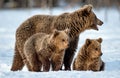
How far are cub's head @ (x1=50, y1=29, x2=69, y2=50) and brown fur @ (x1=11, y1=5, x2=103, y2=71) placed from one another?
174 centimetres

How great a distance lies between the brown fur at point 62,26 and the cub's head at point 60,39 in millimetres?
1741

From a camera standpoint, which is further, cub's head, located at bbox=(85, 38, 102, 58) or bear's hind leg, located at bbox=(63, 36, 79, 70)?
bear's hind leg, located at bbox=(63, 36, 79, 70)

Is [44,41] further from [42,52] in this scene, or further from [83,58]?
[83,58]

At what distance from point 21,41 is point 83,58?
2242 mm

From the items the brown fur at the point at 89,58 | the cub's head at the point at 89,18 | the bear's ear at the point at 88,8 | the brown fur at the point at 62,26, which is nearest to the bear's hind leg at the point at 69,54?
the brown fur at the point at 62,26

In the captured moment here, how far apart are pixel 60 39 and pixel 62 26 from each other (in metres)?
1.91

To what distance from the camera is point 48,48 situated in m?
10.4

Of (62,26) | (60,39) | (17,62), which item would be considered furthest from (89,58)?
(17,62)

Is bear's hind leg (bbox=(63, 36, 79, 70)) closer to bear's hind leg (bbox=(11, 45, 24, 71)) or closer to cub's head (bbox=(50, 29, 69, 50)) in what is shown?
bear's hind leg (bbox=(11, 45, 24, 71))

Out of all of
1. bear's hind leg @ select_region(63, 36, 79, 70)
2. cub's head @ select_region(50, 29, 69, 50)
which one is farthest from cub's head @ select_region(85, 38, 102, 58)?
bear's hind leg @ select_region(63, 36, 79, 70)

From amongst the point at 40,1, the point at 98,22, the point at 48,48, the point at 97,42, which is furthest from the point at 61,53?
the point at 40,1

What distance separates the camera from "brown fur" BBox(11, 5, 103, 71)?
39.9 feet

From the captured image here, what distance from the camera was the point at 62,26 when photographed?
12.2 meters

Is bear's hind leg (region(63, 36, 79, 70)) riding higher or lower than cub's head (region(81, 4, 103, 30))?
lower
